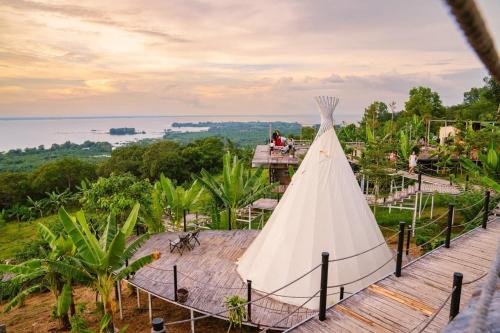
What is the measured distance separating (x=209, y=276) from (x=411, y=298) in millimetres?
6348

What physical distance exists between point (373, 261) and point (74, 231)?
7.79 meters

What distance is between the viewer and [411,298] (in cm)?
559

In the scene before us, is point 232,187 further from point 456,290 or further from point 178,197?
point 456,290

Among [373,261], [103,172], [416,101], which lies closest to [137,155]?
[103,172]

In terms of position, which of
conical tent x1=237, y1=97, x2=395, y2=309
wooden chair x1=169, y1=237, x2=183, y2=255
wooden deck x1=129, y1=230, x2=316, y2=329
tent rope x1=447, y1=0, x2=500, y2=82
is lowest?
wooden deck x1=129, y1=230, x2=316, y2=329

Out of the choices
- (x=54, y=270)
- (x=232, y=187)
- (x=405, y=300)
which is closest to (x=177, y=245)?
(x=232, y=187)

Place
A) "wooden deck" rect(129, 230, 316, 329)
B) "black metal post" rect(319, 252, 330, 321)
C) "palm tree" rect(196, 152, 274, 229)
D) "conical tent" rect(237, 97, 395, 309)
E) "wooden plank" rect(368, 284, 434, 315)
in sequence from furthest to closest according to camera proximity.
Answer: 1. "palm tree" rect(196, 152, 274, 229)
2. "conical tent" rect(237, 97, 395, 309)
3. "wooden deck" rect(129, 230, 316, 329)
4. "wooden plank" rect(368, 284, 434, 315)
5. "black metal post" rect(319, 252, 330, 321)

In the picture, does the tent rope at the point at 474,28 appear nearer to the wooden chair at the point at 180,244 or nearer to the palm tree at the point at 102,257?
the palm tree at the point at 102,257

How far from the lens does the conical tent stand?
29.2ft

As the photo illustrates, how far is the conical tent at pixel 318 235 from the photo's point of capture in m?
8.89

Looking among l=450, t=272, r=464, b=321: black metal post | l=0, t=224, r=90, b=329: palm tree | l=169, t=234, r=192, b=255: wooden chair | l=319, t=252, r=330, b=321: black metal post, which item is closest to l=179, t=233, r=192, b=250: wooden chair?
l=169, t=234, r=192, b=255: wooden chair

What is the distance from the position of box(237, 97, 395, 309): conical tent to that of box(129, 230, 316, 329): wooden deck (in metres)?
0.47

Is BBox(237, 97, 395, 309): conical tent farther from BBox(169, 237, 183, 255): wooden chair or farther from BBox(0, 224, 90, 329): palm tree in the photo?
BBox(0, 224, 90, 329): palm tree

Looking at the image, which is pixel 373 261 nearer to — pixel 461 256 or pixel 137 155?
pixel 461 256
